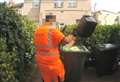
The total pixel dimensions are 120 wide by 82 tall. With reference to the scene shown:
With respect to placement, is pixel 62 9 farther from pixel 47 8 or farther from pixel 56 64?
pixel 56 64

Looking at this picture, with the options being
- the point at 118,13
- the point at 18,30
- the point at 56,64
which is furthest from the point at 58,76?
the point at 118,13

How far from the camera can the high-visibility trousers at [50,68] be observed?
281 inches

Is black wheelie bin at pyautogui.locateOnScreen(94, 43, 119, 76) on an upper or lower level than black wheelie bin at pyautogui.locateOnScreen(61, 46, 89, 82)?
lower

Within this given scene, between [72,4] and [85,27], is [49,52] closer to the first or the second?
[85,27]

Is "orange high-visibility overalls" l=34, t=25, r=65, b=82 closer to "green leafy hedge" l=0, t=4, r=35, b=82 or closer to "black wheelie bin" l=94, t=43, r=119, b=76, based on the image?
"green leafy hedge" l=0, t=4, r=35, b=82

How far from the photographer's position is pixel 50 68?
280 inches

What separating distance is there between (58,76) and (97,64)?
5129 millimetres

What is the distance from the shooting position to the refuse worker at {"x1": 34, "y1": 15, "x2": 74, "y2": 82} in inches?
280

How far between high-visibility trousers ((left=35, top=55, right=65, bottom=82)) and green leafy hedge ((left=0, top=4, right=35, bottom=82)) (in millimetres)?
537

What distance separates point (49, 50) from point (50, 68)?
32cm

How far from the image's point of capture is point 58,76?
23.7 feet

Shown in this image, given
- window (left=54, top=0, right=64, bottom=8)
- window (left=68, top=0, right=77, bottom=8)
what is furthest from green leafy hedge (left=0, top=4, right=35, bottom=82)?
window (left=54, top=0, right=64, bottom=8)

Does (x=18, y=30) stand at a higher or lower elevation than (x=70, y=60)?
higher

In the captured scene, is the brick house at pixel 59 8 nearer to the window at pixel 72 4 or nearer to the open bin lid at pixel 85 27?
the window at pixel 72 4
